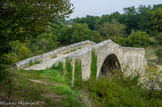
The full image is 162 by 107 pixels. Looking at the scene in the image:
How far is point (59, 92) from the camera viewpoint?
5.55 meters

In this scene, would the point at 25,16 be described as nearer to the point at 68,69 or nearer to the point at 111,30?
the point at 68,69

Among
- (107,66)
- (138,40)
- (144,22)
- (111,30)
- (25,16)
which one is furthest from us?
(144,22)

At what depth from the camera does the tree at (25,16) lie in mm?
3387

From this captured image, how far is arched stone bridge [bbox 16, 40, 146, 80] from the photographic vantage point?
30.1 ft

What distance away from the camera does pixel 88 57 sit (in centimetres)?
1068

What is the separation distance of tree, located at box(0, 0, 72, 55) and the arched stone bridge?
11.9ft

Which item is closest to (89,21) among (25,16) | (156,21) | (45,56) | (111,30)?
(111,30)

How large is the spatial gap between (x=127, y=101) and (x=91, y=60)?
5.49 meters

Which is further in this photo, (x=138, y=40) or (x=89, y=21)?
(x=89, y=21)

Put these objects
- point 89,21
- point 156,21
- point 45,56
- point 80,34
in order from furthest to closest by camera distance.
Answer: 1. point 89,21
2. point 156,21
3. point 80,34
4. point 45,56

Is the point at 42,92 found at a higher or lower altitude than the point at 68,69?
lower

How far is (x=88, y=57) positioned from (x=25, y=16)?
22.6 feet

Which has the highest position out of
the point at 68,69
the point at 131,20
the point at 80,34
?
the point at 131,20

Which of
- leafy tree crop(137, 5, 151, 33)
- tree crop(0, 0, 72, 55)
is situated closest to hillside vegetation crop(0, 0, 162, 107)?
tree crop(0, 0, 72, 55)
